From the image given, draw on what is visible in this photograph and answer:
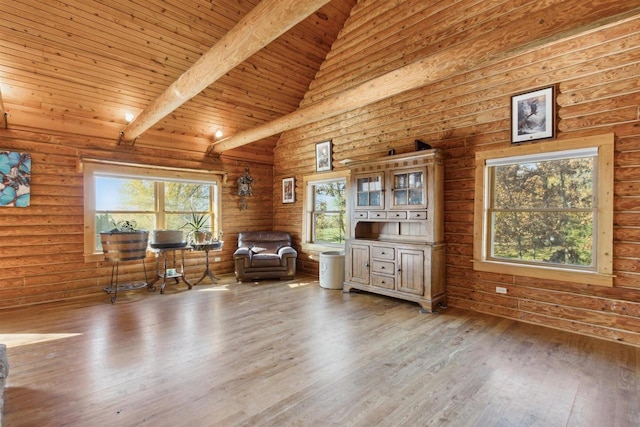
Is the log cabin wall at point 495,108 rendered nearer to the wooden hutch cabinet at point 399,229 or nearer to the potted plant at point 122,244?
the wooden hutch cabinet at point 399,229

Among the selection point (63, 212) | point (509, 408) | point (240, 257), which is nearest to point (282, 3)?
point (509, 408)

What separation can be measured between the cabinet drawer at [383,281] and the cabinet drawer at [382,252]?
281 mm

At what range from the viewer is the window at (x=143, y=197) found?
15.9ft

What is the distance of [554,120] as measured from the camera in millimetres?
3320

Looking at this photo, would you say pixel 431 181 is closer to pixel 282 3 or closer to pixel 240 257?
pixel 282 3

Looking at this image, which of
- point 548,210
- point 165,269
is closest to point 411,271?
point 548,210

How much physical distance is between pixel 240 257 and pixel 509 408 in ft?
14.7

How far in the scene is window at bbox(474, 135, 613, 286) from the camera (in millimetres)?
3096

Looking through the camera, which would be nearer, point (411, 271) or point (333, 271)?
point (411, 271)

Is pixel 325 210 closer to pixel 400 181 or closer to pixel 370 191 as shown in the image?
pixel 370 191

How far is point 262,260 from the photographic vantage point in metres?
5.58

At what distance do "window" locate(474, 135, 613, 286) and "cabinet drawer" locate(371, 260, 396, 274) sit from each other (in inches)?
41.6

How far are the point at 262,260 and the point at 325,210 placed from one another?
5.30 ft

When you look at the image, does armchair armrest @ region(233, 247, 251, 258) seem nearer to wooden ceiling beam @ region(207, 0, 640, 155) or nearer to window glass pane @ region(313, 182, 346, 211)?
window glass pane @ region(313, 182, 346, 211)
